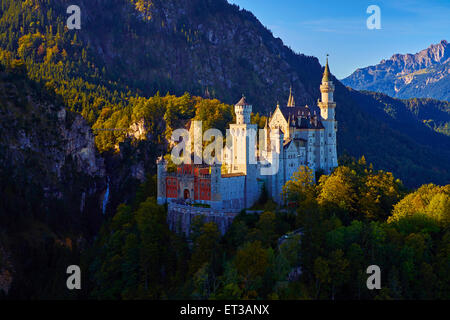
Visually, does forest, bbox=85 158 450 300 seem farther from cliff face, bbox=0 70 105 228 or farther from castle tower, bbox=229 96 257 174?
cliff face, bbox=0 70 105 228

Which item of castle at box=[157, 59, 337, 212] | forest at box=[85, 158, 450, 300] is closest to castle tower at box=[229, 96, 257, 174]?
castle at box=[157, 59, 337, 212]

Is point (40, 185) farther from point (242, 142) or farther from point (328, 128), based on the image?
→ point (328, 128)

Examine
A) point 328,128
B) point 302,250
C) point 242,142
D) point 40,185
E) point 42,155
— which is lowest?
point 302,250

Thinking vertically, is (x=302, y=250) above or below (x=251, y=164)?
below

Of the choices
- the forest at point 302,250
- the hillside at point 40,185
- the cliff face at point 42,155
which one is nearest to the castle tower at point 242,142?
the forest at point 302,250

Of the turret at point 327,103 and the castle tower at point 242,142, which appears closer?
the castle tower at point 242,142

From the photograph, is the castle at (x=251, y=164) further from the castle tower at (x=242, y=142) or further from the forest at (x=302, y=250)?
the forest at (x=302, y=250)

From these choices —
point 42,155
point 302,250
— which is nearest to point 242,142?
point 302,250

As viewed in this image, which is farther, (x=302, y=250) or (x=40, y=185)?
(x=40, y=185)
